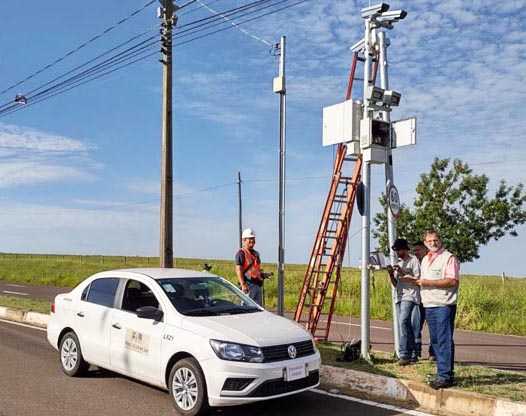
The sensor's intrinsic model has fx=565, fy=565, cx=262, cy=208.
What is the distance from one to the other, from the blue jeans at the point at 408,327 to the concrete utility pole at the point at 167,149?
6.25 m

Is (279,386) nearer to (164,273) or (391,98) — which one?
(164,273)

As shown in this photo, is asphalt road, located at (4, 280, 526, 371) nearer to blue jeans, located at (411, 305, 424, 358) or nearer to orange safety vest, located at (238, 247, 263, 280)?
blue jeans, located at (411, 305, 424, 358)

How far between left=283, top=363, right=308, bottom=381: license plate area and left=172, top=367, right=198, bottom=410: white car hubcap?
0.92 metres

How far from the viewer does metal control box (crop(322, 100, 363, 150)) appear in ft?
26.6

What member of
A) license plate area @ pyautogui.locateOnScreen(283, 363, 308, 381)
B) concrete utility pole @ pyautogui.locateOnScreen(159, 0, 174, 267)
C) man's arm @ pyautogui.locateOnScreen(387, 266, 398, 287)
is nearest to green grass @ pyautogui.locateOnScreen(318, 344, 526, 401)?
man's arm @ pyautogui.locateOnScreen(387, 266, 398, 287)

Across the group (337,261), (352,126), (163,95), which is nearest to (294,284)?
(163,95)

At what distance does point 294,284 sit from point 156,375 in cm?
2303

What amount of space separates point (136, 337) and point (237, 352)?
1502 millimetres

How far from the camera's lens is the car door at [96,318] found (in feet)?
23.0

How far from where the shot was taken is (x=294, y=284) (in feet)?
94.9

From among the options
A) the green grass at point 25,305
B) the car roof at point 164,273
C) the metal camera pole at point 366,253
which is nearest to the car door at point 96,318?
the car roof at point 164,273

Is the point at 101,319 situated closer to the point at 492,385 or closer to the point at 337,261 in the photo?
the point at 337,261

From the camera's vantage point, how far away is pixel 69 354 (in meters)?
7.61

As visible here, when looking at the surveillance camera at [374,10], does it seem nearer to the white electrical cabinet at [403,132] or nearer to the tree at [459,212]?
the white electrical cabinet at [403,132]
